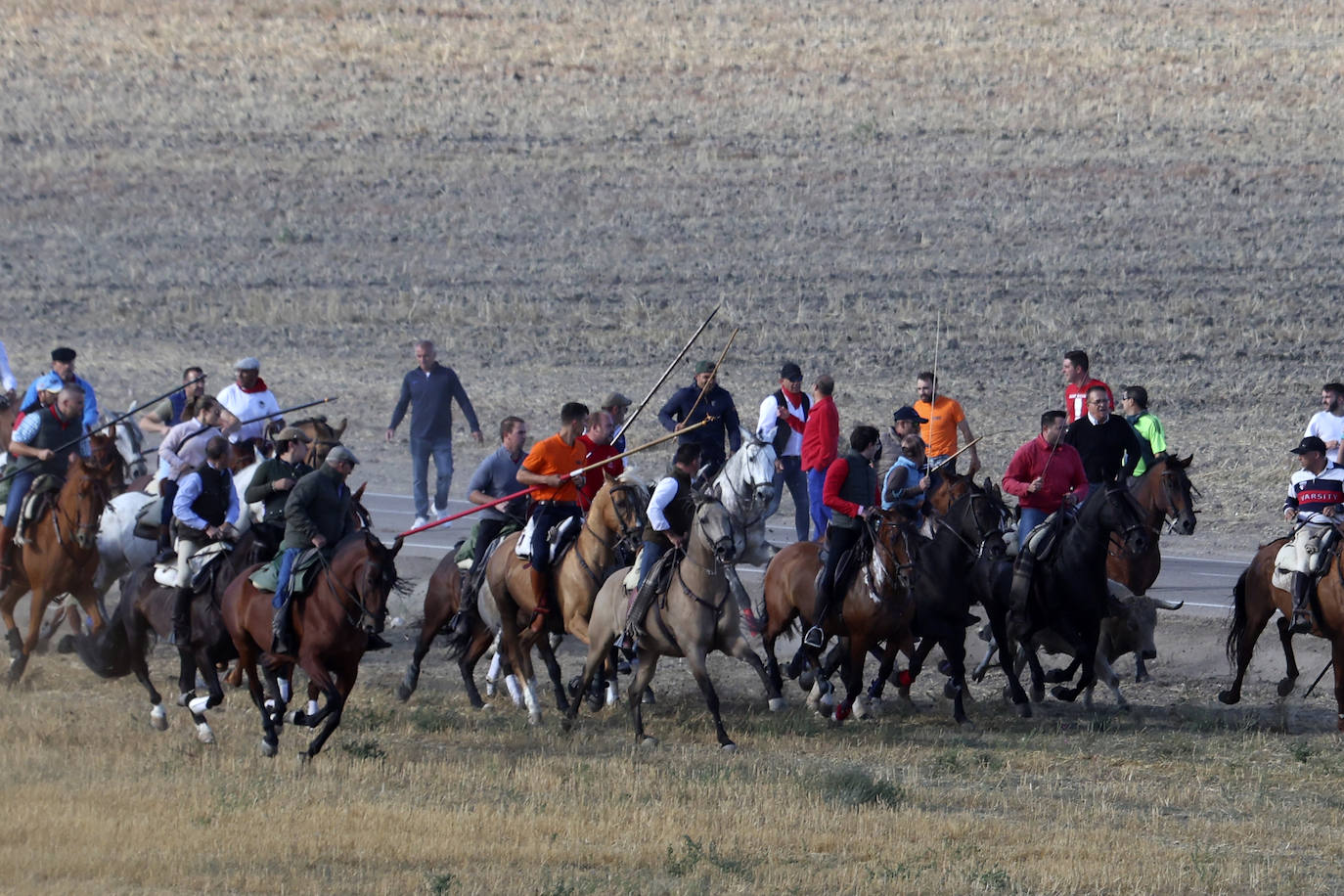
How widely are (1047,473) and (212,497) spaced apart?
6.91 meters

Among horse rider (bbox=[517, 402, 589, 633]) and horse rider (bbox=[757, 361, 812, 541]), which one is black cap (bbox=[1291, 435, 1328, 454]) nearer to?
horse rider (bbox=[757, 361, 812, 541])

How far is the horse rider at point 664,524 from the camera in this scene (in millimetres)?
14500

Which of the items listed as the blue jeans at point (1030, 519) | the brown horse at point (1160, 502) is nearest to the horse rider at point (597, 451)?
the blue jeans at point (1030, 519)

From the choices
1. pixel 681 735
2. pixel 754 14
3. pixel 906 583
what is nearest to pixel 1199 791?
pixel 906 583

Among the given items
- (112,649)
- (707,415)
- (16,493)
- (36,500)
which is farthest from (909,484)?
(16,493)

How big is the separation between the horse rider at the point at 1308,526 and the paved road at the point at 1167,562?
10.0 feet

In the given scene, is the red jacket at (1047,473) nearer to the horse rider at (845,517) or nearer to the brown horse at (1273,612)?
the horse rider at (845,517)

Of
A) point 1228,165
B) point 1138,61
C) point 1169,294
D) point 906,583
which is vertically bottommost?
point 906,583

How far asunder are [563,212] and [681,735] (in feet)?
121

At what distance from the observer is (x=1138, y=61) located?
2346 inches

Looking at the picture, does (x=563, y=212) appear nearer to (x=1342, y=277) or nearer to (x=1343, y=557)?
(x=1342, y=277)

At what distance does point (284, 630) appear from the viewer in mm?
14031

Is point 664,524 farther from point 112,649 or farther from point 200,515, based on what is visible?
point 112,649

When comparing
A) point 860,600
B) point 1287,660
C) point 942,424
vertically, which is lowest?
point 1287,660
